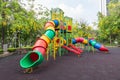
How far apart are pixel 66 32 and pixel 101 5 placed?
48.9 metres

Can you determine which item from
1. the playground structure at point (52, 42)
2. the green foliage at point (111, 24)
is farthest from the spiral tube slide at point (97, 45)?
the green foliage at point (111, 24)

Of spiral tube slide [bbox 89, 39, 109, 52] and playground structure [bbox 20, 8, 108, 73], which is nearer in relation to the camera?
playground structure [bbox 20, 8, 108, 73]

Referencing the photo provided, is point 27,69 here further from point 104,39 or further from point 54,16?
point 104,39

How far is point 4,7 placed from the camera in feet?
55.0

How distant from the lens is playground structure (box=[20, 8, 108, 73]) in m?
8.75

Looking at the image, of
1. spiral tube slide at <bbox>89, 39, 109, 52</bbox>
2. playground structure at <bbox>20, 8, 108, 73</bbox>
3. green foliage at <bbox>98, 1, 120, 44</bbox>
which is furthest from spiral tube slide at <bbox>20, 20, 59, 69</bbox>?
green foliage at <bbox>98, 1, 120, 44</bbox>

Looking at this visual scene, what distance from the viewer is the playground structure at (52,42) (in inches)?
345

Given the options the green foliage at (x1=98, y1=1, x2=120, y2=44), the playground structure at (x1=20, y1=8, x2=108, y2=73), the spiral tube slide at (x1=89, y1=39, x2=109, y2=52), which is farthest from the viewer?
the green foliage at (x1=98, y1=1, x2=120, y2=44)

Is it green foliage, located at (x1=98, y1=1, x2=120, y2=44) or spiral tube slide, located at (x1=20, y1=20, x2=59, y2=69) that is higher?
green foliage, located at (x1=98, y1=1, x2=120, y2=44)

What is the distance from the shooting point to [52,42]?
13672 millimetres

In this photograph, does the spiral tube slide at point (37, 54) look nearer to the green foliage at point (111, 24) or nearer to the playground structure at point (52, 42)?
the playground structure at point (52, 42)

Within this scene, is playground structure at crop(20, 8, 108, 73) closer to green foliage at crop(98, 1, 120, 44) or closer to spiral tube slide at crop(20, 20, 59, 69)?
spiral tube slide at crop(20, 20, 59, 69)

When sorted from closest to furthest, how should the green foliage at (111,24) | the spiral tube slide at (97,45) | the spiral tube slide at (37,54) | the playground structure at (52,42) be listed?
the spiral tube slide at (37,54) < the playground structure at (52,42) < the spiral tube slide at (97,45) < the green foliage at (111,24)

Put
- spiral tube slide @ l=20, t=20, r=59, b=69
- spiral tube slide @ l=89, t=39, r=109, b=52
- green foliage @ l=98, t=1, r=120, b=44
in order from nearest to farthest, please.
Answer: spiral tube slide @ l=20, t=20, r=59, b=69 < spiral tube slide @ l=89, t=39, r=109, b=52 < green foliage @ l=98, t=1, r=120, b=44
